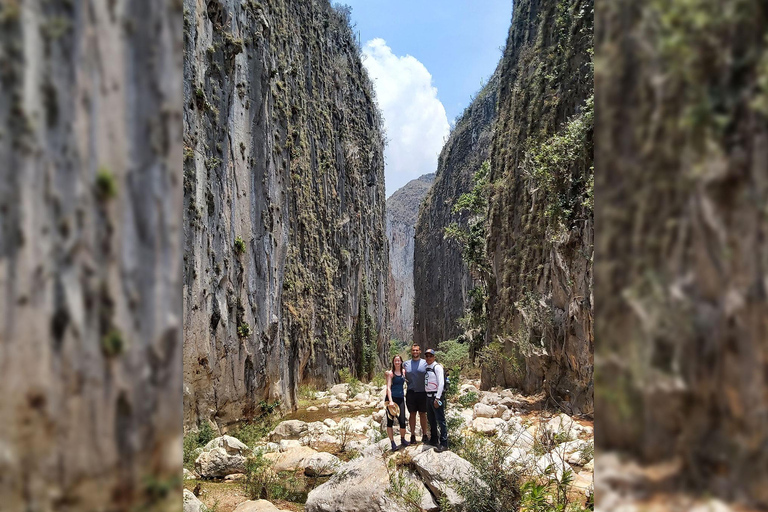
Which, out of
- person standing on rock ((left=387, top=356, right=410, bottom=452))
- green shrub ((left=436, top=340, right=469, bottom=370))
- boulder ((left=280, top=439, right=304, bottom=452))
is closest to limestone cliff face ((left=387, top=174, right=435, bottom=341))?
green shrub ((left=436, top=340, right=469, bottom=370))

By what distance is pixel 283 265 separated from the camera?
13.2 m

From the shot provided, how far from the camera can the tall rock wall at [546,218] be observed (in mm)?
9234

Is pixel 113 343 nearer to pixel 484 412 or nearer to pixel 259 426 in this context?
pixel 484 412

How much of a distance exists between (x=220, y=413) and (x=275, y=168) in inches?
245

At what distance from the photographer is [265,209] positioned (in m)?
11.8

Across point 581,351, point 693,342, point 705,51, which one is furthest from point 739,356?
point 581,351

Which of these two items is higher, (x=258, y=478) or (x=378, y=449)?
(x=378, y=449)

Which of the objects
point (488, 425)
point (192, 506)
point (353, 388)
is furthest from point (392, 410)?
point (353, 388)

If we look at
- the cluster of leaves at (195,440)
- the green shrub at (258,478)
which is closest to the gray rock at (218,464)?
the cluster of leaves at (195,440)

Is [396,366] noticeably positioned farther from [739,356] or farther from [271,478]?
[739,356]

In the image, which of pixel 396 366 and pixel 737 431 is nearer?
pixel 737 431

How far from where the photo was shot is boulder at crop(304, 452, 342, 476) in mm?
7078

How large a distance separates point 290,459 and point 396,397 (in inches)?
98.2

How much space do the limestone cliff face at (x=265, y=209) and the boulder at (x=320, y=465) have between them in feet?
7.75
